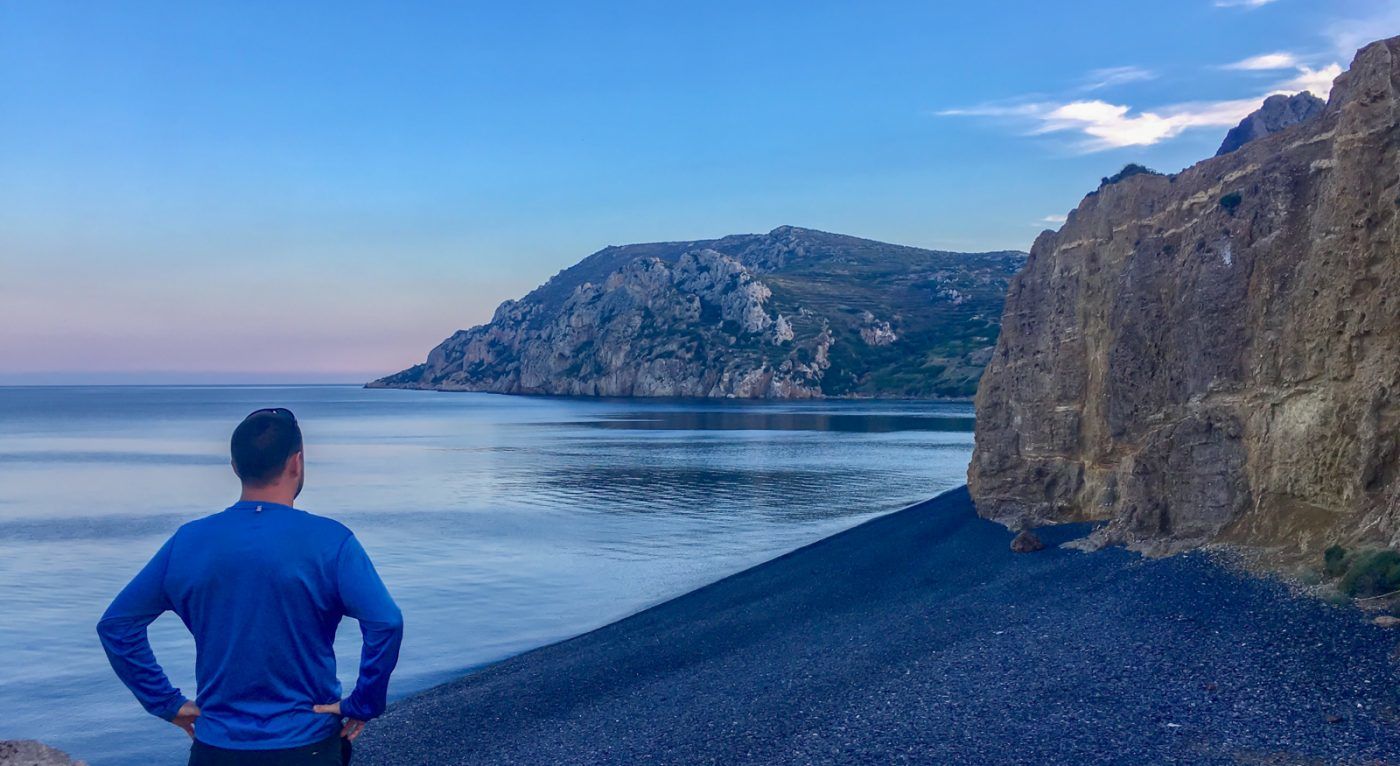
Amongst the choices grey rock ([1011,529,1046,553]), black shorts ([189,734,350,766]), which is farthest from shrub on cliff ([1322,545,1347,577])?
black shorts ([189,734,350,766])

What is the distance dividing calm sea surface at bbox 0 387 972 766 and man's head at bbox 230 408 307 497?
10.8m

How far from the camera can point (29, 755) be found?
9.73 m

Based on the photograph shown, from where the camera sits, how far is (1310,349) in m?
15.6

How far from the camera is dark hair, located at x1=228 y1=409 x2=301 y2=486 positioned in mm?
4789

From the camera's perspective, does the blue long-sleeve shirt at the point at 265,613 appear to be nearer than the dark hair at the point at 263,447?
Yes

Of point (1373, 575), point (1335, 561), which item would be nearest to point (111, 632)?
point (1373, 575)

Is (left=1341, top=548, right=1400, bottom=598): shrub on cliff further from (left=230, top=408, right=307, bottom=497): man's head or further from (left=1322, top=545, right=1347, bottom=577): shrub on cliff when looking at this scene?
(left=230, top=408, right=307, bottom=497): man's head

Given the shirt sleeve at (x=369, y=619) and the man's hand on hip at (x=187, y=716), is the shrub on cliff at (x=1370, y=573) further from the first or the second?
the man's hand on hip at (x=187, y=716)

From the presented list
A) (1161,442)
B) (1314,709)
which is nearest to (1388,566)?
(1314,709)

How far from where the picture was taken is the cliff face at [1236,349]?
48.1 feet

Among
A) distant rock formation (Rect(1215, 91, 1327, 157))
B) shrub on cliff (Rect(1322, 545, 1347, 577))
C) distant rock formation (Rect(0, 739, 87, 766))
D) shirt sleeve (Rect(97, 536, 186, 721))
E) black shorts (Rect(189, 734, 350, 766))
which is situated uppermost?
distant rock formation (Rect(1215, 91, 1327, 157))

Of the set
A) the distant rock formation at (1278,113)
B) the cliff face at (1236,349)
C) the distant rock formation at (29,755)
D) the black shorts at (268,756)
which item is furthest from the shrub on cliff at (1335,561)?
the distant rock formation at (1278,113)

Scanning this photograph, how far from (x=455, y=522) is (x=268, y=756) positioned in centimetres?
3442

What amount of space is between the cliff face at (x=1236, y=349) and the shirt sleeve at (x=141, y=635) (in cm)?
1377
